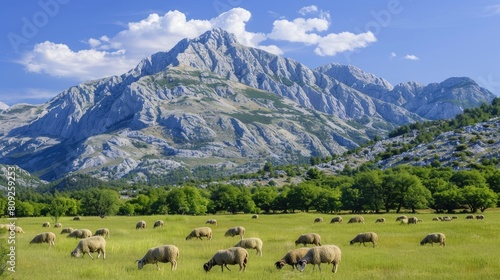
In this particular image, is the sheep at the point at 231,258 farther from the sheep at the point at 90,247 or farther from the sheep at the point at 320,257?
the sheep at the point at 90,247

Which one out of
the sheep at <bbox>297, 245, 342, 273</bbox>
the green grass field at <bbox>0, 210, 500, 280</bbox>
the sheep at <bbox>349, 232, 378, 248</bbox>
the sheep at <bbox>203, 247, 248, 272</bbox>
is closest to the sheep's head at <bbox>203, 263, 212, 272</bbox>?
the sheep at <bbox>203, 247, 248, 272</bbox>

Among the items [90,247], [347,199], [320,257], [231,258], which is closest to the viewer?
[320,257]

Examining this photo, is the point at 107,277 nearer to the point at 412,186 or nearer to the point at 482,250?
the point at 482,250

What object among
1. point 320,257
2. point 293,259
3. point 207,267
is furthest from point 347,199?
point 207,267

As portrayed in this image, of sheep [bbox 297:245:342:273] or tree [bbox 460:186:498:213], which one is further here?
tree [bbox 460:186:498:213]

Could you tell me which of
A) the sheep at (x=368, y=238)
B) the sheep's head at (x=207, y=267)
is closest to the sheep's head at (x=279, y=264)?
the sheep's head at (x=207, y=267)

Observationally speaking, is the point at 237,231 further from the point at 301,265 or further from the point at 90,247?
the point at 301,265

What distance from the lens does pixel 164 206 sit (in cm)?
12888

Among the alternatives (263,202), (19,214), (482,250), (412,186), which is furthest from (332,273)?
(19,214)

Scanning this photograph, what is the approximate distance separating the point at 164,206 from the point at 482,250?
111 meters

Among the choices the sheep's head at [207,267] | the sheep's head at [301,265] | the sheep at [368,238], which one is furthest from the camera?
the sheep at [368,238]

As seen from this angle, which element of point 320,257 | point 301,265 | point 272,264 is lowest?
point 272,264

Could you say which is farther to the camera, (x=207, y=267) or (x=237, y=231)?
(x=237, y=231)

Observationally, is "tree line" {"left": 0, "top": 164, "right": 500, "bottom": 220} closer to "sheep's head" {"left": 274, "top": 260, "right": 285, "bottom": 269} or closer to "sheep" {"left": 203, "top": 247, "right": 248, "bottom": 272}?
"sheep" {"left": 203, "top": 247, "right": 248, "bottom": 272}
